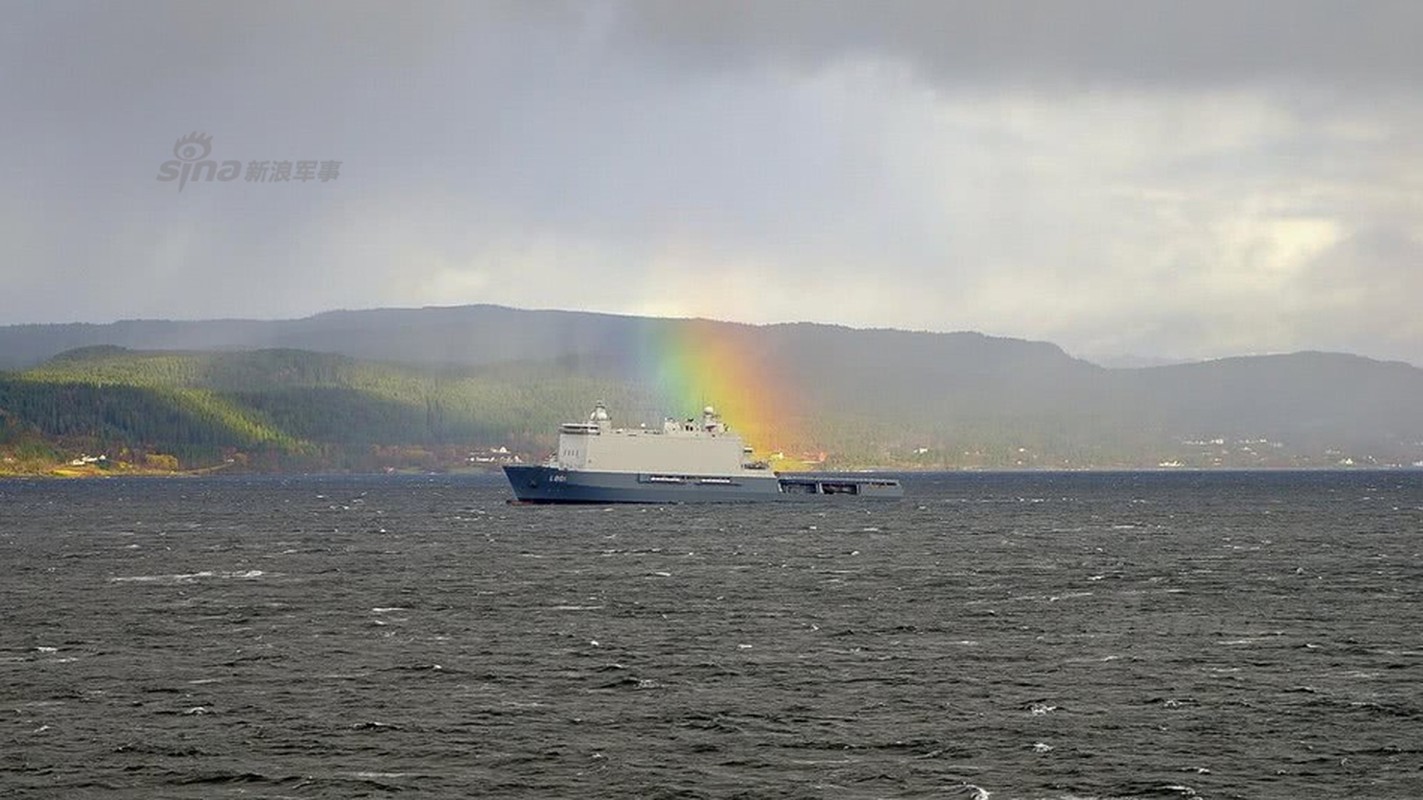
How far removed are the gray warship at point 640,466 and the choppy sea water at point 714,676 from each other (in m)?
67.6

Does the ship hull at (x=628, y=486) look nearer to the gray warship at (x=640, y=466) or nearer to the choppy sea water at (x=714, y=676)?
the gray warship at (x=640, y=466)

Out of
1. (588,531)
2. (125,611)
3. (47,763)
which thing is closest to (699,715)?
(47,763)

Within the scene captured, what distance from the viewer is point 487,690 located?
162 ft

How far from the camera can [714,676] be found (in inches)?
2046

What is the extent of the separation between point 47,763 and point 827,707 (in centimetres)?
2111

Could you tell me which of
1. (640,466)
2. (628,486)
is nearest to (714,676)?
(628,486)

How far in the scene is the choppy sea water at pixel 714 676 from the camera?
1494 inches

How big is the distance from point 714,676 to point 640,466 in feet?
411

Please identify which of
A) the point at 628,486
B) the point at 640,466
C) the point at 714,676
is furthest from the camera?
the point at 640,466

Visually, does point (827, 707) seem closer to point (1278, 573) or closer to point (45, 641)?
point (45, 641)

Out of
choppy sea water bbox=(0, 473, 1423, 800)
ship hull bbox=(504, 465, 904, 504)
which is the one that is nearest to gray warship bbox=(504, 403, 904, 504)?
ship hull bbox=(504, 465, 904, 504)

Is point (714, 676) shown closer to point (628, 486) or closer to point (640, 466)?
point (628, 486)

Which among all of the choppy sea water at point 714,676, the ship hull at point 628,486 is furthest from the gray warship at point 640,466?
the choppy sea water at point 714,676

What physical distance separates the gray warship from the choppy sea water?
222ft
